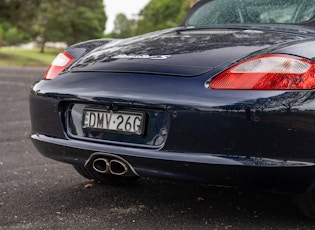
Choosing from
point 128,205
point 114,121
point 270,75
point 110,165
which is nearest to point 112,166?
point 110,165

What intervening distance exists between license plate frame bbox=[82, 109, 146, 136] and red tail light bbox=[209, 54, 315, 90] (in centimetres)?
44

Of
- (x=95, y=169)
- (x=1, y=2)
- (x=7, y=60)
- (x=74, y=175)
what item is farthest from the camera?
(x=1, y=2)

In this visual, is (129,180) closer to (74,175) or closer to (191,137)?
(74,175)

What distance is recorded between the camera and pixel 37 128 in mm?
3256

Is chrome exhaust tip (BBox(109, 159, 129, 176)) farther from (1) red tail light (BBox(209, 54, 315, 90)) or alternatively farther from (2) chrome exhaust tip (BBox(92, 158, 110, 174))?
(1) red tail light (BBox(209, 54, 315, 90))

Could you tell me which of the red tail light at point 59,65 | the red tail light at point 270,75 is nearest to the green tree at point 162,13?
the red tail light at point 59,65

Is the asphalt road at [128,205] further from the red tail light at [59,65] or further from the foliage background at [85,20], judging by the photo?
the foliage background at [85,20]

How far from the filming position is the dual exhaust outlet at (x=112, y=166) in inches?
113

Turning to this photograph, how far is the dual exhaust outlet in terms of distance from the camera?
288cm

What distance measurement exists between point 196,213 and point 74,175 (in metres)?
1.37

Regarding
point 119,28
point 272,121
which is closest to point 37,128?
point 272,121

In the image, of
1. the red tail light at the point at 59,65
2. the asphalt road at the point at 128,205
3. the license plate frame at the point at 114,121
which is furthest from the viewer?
the red tail light at the point at 59,65

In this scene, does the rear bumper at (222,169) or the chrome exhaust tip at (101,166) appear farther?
the chrome exhaust tip at (101,166)

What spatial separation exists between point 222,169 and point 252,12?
1687 millimetres
